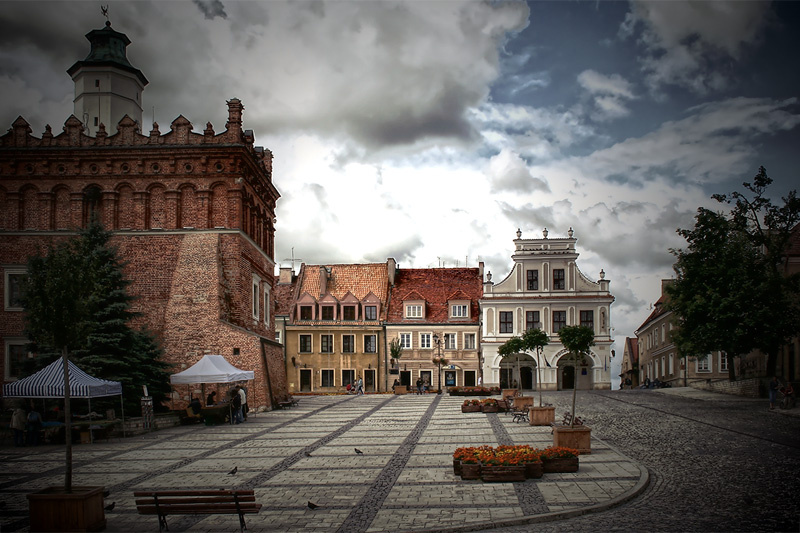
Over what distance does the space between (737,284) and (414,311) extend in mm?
28525

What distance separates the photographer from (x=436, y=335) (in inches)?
2282

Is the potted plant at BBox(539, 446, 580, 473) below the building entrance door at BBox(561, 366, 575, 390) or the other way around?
the other way around

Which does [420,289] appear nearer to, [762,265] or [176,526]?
[762,265]

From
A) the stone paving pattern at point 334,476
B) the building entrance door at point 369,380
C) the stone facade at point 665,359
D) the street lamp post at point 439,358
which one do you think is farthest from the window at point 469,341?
the stone paving pattern at point 334,476

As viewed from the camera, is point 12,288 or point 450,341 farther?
point 450,341

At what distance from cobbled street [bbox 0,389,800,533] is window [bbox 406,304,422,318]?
32.2 m

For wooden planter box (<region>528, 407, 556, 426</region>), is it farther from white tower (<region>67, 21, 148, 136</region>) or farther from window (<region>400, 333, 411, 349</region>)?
window (<region>400, 333, 411, 349</region>)

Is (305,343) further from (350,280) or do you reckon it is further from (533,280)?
(533,280)

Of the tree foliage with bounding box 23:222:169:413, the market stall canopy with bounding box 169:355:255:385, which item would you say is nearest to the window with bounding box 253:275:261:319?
the tree foliage with bounding box 23:222:169:413

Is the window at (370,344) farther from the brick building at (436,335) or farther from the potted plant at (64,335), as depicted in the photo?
the potted plant at (64,335)

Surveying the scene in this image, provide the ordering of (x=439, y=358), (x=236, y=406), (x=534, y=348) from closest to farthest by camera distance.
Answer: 1. (x=236, y=406)
2. (x=534, y=348)
3. (x=439, y=358)

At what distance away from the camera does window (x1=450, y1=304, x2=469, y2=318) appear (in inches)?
2314

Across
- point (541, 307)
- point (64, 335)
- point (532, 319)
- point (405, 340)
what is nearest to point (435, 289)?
point (405, 340)

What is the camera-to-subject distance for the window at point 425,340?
58.1 m
